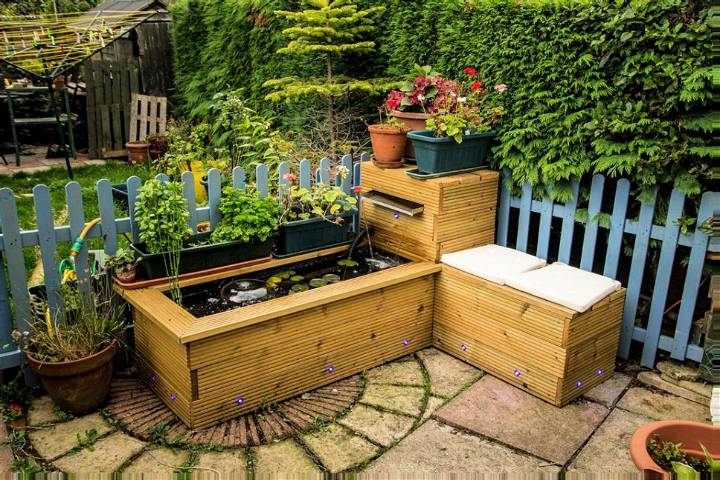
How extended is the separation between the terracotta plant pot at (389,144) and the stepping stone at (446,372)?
1.38 m

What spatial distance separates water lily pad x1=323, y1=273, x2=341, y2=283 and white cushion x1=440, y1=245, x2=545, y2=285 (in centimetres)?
71

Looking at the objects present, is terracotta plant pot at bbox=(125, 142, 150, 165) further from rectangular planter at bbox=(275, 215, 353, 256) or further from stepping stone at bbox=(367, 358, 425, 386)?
stepping stone at bbox=(367, 358, 425, 386)

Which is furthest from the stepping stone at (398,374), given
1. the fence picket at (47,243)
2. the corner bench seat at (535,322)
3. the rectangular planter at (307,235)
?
the fence picket at (47,243)

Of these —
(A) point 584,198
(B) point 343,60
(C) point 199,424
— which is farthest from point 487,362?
(B) point 343,60

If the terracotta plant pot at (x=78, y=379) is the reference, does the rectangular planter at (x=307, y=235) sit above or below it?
above

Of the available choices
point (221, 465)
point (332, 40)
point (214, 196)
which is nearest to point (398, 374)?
point (221, 465)

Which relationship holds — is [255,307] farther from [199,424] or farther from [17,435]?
[17,435]

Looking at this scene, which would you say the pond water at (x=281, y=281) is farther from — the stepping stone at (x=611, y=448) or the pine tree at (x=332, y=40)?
the pine tree at (x=332, y=40)

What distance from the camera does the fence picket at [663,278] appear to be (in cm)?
350

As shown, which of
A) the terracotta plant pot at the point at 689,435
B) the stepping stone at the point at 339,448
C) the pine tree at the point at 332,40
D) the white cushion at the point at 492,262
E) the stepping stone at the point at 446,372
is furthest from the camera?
the pine tree at the point at 332,40

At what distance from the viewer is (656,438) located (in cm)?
213

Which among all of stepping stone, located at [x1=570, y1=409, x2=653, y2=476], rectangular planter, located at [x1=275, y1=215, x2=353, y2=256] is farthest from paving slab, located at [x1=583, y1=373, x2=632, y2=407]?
rectangular planter, located at [x1=275, y1=215, x2=353, y2=256]

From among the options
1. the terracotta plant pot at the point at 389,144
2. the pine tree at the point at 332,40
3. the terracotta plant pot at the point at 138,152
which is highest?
the pine tree at the point at 332,40

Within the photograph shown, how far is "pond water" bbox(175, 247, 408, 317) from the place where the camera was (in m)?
3.55
